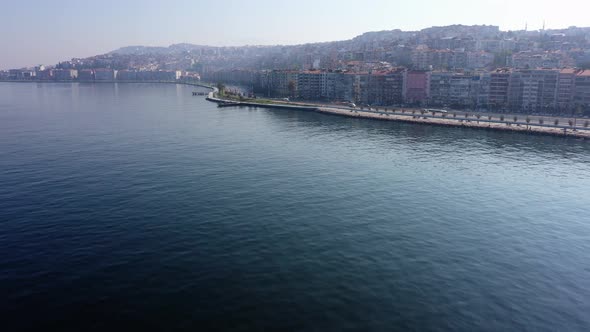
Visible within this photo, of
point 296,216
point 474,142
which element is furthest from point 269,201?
point 474,142

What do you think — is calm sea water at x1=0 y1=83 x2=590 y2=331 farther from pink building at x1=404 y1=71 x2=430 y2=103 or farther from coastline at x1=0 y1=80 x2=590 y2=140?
pink building at x1=404 y1=71 x2=430 y2=103

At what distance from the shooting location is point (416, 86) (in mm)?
118562

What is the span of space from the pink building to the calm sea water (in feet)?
215

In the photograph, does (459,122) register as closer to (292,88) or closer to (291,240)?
(291,240)

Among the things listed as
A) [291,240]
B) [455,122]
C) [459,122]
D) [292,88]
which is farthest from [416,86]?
[291,240]

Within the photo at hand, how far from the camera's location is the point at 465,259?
24.7 metres

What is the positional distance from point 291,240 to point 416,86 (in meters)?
102

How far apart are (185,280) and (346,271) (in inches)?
343

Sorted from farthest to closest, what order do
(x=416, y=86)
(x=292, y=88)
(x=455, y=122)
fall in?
(x=292, y=88), (x=416, y=86), (x=455, y=122)

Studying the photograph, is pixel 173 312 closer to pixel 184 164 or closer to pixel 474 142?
pixel 184 164

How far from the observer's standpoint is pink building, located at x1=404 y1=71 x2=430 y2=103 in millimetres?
117000

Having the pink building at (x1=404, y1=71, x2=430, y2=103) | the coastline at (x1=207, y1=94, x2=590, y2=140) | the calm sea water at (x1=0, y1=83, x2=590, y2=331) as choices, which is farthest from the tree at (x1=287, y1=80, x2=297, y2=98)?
the calm sea water at (x1=0, y1=83, x2=590, y2=331)

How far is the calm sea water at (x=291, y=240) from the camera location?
19.1 meters

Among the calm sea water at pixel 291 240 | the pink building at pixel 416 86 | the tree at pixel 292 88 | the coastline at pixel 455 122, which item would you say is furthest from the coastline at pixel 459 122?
the tree at pixel 292 88
